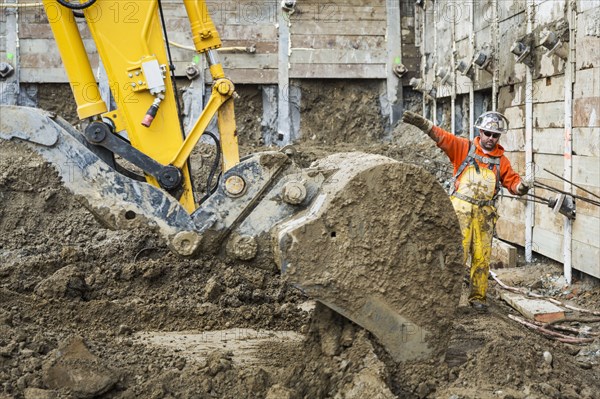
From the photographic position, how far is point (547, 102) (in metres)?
7.62

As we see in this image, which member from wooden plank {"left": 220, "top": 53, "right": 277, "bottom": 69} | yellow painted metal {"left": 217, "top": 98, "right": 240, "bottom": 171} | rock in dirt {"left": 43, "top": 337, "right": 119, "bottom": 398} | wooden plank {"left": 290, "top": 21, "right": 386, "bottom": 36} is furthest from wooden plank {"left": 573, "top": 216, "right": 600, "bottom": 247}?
wooden plank {"left": 220, "top": 53, "right": 277, "bottom": 69}

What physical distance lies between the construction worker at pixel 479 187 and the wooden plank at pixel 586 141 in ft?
3.40

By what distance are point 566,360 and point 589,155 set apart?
8.24 ft

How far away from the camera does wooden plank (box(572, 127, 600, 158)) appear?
6.60 m

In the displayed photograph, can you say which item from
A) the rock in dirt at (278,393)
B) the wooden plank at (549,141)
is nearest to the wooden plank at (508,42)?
the wooden plank at (549,141)

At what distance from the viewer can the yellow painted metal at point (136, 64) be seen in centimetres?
432

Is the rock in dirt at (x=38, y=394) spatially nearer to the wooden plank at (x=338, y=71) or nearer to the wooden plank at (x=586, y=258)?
the wooden plank at (x=586, y=258)

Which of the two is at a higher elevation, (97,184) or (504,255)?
(97,184)

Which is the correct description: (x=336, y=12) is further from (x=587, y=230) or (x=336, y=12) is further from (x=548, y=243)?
(x=587, y=230)

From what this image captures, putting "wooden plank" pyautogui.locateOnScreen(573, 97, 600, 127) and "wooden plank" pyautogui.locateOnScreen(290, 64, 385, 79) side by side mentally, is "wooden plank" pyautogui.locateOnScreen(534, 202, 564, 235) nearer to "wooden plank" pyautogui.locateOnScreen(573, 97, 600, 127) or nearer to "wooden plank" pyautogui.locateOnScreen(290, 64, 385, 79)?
"wooden plank" pyautogui.locateOnScreen(573, 97, 600, 127)

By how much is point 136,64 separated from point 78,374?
181cm

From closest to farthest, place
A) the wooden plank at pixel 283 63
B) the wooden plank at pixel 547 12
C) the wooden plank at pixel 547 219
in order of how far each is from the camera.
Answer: the wooden plank at pixel 547 12 → the wooden plank at pixel 547 219 → the wooden plank at pixel 283 63

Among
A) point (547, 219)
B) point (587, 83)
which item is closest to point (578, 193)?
point (547, 219)

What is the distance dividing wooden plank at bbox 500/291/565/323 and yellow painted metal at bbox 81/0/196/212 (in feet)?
10.8
